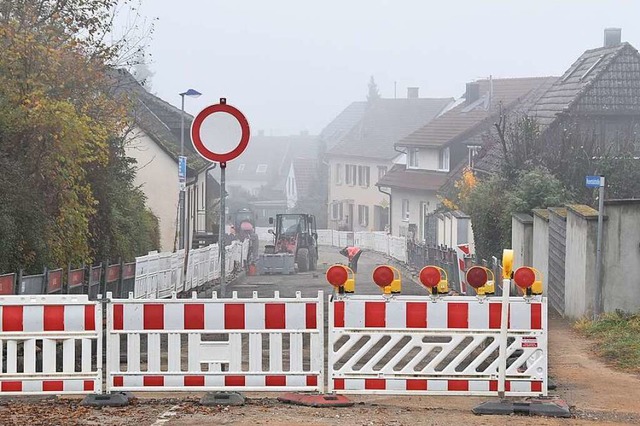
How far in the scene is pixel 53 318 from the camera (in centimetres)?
1052

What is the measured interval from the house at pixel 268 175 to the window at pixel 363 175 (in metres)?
16.2

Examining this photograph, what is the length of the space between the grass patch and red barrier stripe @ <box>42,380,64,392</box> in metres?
6.40

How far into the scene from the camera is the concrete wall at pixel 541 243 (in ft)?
74.4

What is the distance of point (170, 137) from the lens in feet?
165

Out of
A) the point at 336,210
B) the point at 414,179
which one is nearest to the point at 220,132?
the point at 414,179

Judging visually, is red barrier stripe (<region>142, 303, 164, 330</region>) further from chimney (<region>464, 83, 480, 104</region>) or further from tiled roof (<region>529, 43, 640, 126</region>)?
chimney (<region>464, 83, 480, 104</region>)

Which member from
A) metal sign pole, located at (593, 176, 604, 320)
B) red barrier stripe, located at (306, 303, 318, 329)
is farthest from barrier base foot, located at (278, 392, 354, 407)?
metal sign pole, located at (593, 176, 604, 320)

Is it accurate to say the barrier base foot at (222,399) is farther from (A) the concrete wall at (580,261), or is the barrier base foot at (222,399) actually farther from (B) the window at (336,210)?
(B) the window at (336,210)

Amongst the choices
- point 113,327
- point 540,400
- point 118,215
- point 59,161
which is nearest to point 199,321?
point 113,327

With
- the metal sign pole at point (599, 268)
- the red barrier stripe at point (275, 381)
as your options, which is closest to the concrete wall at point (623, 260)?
the metal sign pole at point (599, 268)

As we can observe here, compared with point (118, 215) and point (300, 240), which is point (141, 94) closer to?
point (300, 240)

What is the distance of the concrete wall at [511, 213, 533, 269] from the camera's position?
982 inches

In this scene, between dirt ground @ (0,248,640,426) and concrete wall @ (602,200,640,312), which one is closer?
dirt ground @ (0,248,640,426)

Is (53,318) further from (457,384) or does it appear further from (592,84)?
(592,84)
